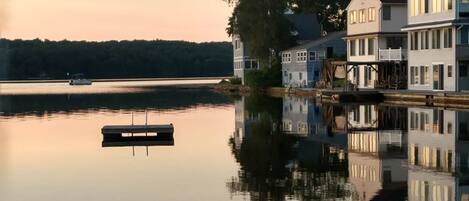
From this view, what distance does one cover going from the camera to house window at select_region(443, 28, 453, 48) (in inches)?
2341

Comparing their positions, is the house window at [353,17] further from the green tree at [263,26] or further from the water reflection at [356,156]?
the water reflection at [356,156]

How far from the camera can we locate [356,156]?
31.7 m

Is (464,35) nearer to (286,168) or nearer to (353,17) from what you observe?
(353,17)

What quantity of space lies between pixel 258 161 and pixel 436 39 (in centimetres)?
3473

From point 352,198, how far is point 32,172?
12.3 metres

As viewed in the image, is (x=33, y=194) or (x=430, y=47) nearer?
(x=33, y=194)

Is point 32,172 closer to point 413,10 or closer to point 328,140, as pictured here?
point 328,140

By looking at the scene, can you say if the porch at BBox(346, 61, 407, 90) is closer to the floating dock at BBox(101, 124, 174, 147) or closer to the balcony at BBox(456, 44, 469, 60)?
the balcony at BBox(456, 44, 469, 60)

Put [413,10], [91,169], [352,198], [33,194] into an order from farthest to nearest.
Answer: [413,10]
[91,169]
[33,194]
[352,198]

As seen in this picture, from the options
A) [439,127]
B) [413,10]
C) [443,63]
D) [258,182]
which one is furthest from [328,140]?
[413,10]

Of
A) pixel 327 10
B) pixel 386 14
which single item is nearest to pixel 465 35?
pixel 386 14

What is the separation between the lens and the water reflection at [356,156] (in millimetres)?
23547

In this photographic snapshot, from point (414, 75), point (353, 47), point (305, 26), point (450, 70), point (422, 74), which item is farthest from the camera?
point (305, 26)

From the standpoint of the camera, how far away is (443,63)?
6044 cm
